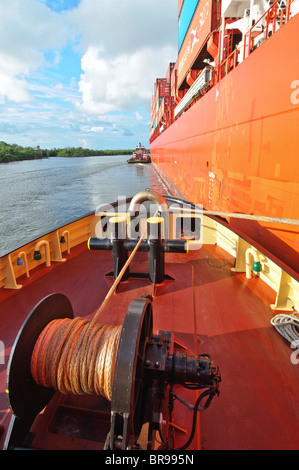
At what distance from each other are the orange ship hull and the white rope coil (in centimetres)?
100

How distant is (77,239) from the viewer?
5590 mm

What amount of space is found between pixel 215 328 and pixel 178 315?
0.46 m

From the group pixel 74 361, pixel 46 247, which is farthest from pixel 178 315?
pixel 46 247

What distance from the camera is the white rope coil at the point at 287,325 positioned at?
2818 mm

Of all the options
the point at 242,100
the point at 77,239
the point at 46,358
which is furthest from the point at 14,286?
the point at 242,100

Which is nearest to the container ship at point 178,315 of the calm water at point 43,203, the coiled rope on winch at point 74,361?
the coiled rope on winch at point 74,361

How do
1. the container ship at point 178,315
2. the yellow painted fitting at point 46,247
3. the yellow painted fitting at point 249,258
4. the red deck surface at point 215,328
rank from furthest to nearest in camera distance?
the yellow painted fitting at point 46,247 → the yellow painted fitting at point 249,258 → the red deck surface at point 215,328 → the container ship at point 178,315

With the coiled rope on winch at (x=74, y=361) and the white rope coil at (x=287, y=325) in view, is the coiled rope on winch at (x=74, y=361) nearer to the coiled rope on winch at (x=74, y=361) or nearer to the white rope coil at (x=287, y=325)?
the coiled rope on winch at (x=74, y=361)

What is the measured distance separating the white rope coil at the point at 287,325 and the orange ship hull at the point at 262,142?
1.00 metres

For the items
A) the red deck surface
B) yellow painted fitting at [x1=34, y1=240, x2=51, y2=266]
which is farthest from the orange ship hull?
yellow painted fitting at [x1=34, y1=240, x2=51, y2=266]

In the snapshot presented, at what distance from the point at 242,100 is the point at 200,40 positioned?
6.70m

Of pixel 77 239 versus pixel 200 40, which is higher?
pixel 200 40

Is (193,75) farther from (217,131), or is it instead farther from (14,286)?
(14,286)

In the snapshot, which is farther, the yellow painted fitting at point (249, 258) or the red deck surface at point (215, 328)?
the yellow painted fitting at point (249, 258)
